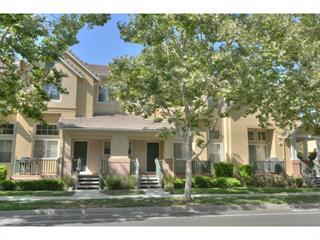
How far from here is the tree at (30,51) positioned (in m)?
10.1

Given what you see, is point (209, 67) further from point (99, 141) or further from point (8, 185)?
point (8, 185)

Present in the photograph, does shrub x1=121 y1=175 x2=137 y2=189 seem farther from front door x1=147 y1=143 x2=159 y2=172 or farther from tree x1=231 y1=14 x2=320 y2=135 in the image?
tree x1=231 y1=14 x2=320 y2=135

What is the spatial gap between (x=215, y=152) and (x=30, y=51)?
14591mm

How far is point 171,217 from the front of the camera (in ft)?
34.4

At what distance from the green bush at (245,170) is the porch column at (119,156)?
7.00 m

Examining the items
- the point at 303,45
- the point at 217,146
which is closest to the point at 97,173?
the point at 217,146

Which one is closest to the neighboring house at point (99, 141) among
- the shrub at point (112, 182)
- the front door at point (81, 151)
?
the front door at point (81, 151)

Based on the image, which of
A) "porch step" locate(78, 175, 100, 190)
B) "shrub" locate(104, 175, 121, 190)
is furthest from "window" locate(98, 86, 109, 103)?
"shrub" locate(104, 175, 121, 190)

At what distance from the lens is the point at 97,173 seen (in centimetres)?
2016

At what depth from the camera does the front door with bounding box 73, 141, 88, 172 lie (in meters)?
20.5

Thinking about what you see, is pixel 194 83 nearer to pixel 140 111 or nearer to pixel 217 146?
pixel 140 111

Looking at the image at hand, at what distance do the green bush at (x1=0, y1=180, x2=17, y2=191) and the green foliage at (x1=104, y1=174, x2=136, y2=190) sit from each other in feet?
15.5

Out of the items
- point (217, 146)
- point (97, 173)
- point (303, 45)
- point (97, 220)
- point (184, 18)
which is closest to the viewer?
point (97, 220)
